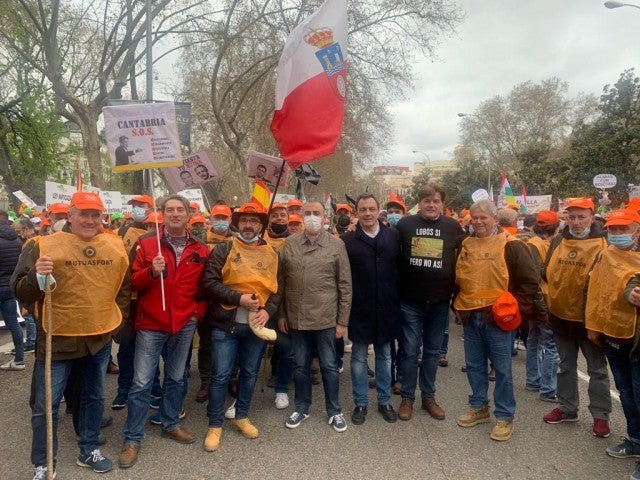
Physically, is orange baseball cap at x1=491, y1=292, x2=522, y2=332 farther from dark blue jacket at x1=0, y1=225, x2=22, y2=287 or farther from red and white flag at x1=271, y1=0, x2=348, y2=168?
dark blue jacket at x1=0, y1=225, x2=22, y2=287

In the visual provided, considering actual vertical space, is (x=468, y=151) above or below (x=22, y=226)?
above

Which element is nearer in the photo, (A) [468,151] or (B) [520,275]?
(B) [520,275]

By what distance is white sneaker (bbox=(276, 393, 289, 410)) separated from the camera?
457 centimetres

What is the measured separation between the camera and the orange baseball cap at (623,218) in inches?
136

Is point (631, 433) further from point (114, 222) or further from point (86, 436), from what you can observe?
point (114, 222)

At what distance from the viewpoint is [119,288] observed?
3.45 m

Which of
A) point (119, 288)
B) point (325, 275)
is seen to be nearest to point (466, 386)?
point (325, 275)

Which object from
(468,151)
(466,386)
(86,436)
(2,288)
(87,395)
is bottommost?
(466,386)

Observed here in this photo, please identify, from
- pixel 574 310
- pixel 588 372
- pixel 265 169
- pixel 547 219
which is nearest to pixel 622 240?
pixel 574 310

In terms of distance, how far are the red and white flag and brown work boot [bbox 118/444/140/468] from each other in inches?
112

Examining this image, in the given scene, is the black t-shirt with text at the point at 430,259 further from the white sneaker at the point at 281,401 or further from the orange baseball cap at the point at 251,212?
the white sneaker at the point at 281,401

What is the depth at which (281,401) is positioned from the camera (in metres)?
4.61

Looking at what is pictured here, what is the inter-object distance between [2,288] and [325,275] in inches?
169

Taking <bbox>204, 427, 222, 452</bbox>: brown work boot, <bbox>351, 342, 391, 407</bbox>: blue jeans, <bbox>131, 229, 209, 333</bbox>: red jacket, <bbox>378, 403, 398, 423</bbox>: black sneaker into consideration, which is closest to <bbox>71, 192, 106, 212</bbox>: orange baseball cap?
<bbox>131, 229, 209, 333</bbox>: red jacket
